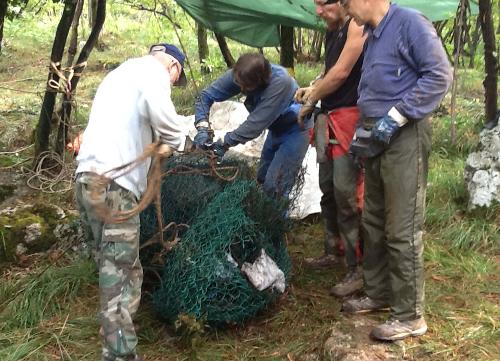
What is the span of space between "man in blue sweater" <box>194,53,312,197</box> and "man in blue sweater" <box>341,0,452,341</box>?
3.10 ft

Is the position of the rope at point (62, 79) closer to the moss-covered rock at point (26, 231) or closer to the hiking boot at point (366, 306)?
the moss-covered rock at point (26, 231)

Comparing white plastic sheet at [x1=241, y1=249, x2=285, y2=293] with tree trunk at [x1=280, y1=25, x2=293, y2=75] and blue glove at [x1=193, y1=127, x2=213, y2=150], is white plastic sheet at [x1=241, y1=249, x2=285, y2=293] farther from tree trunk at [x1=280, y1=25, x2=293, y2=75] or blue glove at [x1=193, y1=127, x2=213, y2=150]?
tree trunk at [x1=280, y1=25, x2=293, y2=75]

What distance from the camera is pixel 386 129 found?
2.41 meters

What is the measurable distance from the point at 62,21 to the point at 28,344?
9.24 ft

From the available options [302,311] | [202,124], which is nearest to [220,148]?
[202,124]

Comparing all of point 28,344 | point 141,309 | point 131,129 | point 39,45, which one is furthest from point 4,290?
point 39,45

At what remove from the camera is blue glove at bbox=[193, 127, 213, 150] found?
354 cm

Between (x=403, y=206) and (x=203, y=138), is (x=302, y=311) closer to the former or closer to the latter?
(x=403, y=206)

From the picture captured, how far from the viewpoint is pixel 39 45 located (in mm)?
13281

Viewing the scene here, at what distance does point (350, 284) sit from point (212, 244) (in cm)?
89

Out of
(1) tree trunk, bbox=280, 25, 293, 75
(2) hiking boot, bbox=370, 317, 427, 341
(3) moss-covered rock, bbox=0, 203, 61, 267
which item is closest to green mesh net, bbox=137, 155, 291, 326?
(2) hiking boot, bbox=370, 317, 427, 341

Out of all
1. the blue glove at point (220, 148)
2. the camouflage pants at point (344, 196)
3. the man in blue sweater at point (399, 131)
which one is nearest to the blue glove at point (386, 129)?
the man in blue sweater at point (399, 131)

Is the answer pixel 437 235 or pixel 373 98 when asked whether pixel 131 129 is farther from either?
pixel 437 235

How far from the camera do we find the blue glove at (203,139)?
3.54 meters
